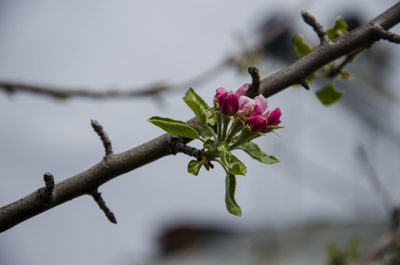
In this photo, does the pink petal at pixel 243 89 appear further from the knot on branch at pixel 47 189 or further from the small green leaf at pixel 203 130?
the knot on branch at pixel 47 189

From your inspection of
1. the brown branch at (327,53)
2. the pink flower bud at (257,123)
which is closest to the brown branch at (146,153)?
the brown branch at (327,53)

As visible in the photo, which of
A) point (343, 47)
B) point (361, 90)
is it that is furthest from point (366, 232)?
point (343, 47)

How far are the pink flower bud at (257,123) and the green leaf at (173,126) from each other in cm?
12

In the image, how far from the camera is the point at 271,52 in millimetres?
5512

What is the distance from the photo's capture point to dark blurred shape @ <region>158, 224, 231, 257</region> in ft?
30.7

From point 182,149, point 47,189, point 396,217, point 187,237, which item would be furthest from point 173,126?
point 187,237

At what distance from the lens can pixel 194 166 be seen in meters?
0.89

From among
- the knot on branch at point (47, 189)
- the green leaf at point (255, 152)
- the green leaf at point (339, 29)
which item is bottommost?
the green leaf at point (255, 152)

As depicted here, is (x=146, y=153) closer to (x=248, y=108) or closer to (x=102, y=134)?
(x=102, y=134)

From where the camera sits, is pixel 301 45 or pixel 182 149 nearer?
pixel 182 149

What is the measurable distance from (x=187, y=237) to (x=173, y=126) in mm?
9023

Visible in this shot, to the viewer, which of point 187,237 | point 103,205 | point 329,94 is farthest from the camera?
point 187,237

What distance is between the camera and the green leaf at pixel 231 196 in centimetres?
94

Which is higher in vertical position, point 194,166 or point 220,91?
point 220,91
